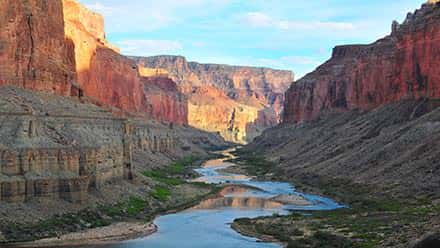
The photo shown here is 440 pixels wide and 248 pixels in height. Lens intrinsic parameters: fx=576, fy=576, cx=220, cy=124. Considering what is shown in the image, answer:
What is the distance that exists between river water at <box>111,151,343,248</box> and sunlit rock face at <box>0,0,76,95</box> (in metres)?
26.6

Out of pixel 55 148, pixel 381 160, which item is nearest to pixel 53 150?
pixel 55 148

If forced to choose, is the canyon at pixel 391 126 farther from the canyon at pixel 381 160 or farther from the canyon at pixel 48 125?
the canyon at pixel 48 125

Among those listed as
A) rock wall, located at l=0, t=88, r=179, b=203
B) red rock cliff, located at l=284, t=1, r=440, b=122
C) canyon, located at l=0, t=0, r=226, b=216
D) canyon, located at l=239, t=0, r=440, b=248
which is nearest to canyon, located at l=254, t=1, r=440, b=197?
red rock cliff, located at l=284, t=1, r=440, b=122

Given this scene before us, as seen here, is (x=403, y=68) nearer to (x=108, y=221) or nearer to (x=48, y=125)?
(x=48, y=125)

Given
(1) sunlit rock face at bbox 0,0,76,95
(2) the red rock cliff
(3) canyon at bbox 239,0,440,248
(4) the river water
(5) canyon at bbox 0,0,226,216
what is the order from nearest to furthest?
1. (3) canyon at bbox 239,0,440,248
2. (4) the river water
3. (5) canyon at bbox 0,0,226,216
4. (1) sunlit rock face at bbox 0,0,76,95
5. (2) the red rock cliff

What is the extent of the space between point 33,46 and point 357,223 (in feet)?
155

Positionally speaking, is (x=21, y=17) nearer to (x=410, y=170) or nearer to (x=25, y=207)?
(x=25, y=207)

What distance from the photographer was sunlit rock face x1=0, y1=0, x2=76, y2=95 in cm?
7112

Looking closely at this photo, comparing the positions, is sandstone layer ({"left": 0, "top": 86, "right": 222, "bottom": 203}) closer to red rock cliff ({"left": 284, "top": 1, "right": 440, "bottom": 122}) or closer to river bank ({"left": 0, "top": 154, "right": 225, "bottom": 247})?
river bank ({"left": 0, "top": 154, "right": 225, "bottom": 247})

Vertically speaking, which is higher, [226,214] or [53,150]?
[53,150]

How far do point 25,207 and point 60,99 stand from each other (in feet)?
96.9

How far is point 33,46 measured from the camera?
75000mm

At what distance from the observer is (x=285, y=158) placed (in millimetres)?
133000

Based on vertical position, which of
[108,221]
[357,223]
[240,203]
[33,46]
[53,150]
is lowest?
[240,203]
